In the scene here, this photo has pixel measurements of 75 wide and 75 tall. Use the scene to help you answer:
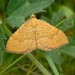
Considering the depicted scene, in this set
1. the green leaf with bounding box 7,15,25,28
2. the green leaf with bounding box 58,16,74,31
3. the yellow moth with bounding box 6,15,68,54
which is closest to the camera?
the yellow moth with bounding box 6,15,68,54

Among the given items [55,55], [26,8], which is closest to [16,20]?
[26,8]

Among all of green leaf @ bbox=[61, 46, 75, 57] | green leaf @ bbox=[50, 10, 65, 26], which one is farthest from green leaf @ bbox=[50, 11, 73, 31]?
green leaf @ bbox=[61, 46, 75, 57]

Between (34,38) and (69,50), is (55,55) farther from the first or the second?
(34,38)

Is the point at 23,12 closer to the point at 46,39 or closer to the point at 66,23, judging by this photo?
the point at 46,39

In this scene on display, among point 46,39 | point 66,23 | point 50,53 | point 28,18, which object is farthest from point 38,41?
point 66,23

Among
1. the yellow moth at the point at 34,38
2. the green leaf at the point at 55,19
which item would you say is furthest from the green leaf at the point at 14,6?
the green leaf at the point at 55,19

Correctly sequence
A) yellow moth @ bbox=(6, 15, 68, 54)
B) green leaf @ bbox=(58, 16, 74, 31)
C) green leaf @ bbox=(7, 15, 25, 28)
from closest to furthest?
yellow moth @ bbox=(6, 15, 68, 54)
green leaf @ bbox=(7, 15, 25, 28)
green leaf @ bbox=(58, 16, 74, 31)

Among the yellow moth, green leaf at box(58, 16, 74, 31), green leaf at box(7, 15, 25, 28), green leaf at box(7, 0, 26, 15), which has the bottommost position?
green leaf at box(58, 16, 74, 31)

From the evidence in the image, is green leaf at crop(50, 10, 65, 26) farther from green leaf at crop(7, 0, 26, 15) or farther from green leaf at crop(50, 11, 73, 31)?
green leaf at crop(7, 0, 26, 15)
